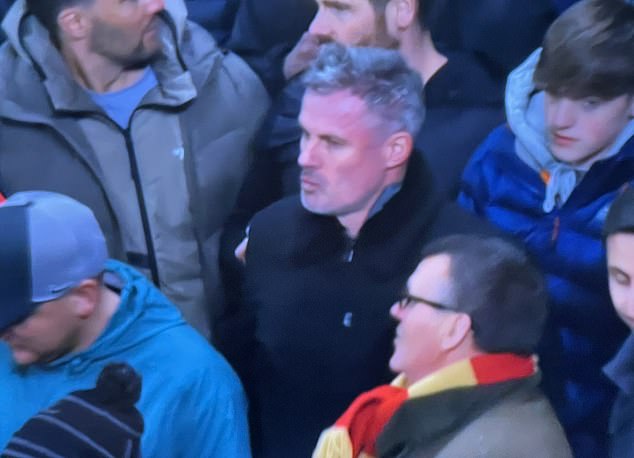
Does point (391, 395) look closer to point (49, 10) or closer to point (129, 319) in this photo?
point (129, 319)

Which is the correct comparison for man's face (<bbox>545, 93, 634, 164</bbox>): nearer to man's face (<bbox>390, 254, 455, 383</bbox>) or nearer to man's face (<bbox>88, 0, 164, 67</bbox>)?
man's face (<bbox>390, 254, 455, 383</bbox>)

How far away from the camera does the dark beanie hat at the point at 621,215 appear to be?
3.01ft

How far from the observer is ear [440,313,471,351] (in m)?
0.88

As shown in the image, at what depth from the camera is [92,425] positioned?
3.11 ft

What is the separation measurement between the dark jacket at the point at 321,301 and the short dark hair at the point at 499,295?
0.09 m

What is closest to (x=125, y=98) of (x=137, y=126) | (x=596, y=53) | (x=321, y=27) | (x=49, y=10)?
(x=137, y=126)

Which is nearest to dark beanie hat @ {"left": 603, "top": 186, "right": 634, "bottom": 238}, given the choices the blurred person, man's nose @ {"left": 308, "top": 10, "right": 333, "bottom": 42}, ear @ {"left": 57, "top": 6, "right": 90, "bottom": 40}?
the blurred person

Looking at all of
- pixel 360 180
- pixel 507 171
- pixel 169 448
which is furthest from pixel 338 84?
pixel 169 448

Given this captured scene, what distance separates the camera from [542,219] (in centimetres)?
103

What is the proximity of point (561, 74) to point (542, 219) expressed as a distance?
0.53 feet

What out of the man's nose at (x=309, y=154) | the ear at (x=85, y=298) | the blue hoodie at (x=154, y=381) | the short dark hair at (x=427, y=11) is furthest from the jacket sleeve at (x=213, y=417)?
the short dark hair at (x=427, y=11)

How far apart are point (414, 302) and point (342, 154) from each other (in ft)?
0.62

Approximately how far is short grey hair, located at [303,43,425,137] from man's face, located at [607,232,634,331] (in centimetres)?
25

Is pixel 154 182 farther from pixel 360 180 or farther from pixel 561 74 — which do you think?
pixel 561 74
